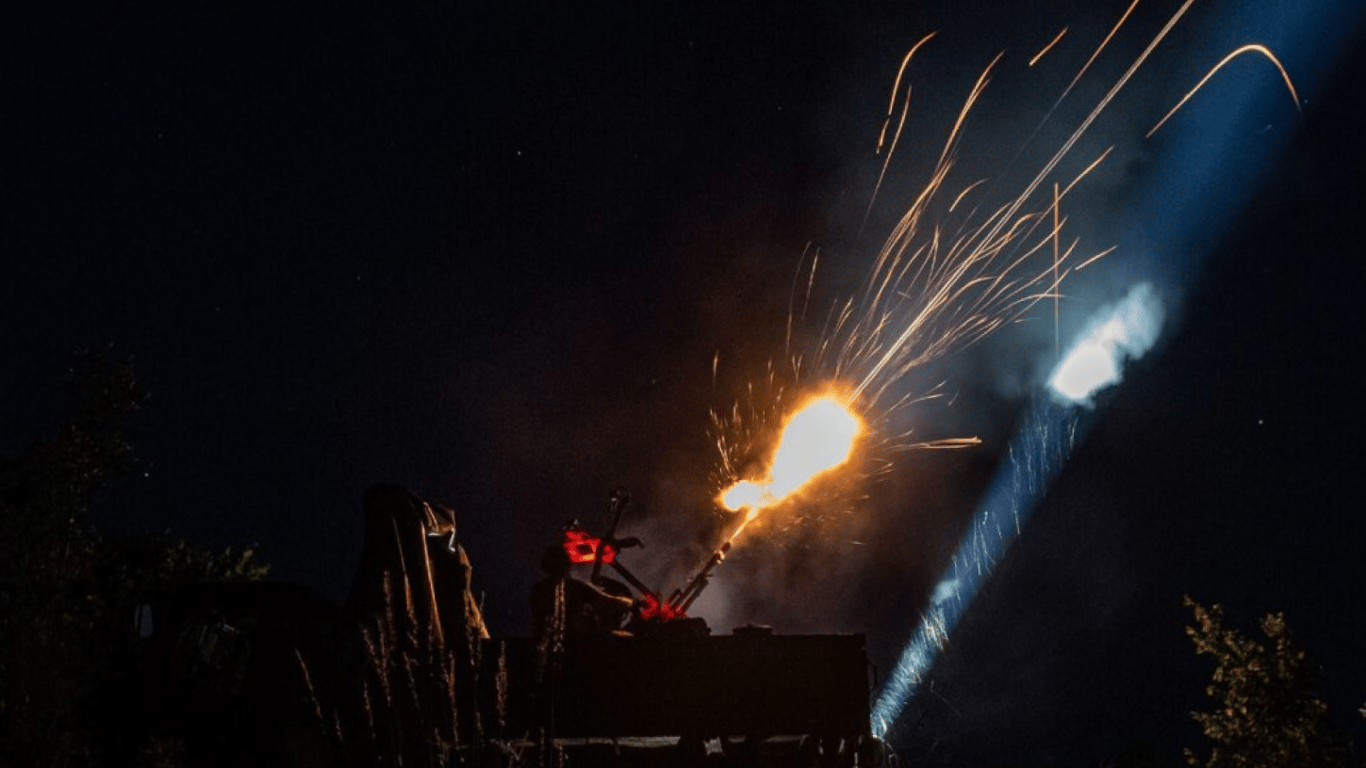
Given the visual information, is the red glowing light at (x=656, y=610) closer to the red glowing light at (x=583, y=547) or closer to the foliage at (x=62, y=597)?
the red glowing light at (x=583, y=547)

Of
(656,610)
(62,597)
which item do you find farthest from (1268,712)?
(62,597)

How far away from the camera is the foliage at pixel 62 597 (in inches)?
414

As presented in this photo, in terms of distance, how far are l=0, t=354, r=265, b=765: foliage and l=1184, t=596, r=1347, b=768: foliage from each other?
18.3 m

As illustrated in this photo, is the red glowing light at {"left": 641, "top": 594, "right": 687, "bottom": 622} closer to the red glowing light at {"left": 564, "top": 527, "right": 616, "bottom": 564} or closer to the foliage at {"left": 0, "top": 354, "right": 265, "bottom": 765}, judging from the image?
the red glowing light at {"left": 564, "top": 527, "right": 616, "bottom": 564}

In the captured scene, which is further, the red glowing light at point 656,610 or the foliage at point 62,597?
the red glowing light at point 656,610

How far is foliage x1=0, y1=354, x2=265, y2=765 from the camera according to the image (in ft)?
34.5

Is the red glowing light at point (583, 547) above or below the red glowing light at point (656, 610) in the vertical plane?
above

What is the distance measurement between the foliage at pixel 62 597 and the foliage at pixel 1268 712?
60.1 feet

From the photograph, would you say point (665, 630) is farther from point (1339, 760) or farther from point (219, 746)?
point (1339, 760)

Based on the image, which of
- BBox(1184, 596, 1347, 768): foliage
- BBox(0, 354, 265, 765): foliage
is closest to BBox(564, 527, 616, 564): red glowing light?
BBox(0, 354, 265, 765): foliage

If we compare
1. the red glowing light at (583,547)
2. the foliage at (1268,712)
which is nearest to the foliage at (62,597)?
the red glowing light at (583,547)

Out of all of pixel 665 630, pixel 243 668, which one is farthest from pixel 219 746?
pixel 665 630

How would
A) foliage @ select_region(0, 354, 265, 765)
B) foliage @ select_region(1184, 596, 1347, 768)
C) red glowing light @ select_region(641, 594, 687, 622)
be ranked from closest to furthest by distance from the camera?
foliage @ select_region(0, 354, 265, 765) < red glowing light @ select_region(641, 594, 687, 622) < foliage @ select_region(1184, 596, 1347, 768)

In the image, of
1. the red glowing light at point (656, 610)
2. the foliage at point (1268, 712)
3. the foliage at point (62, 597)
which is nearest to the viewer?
the foliage at point (62, 597)
